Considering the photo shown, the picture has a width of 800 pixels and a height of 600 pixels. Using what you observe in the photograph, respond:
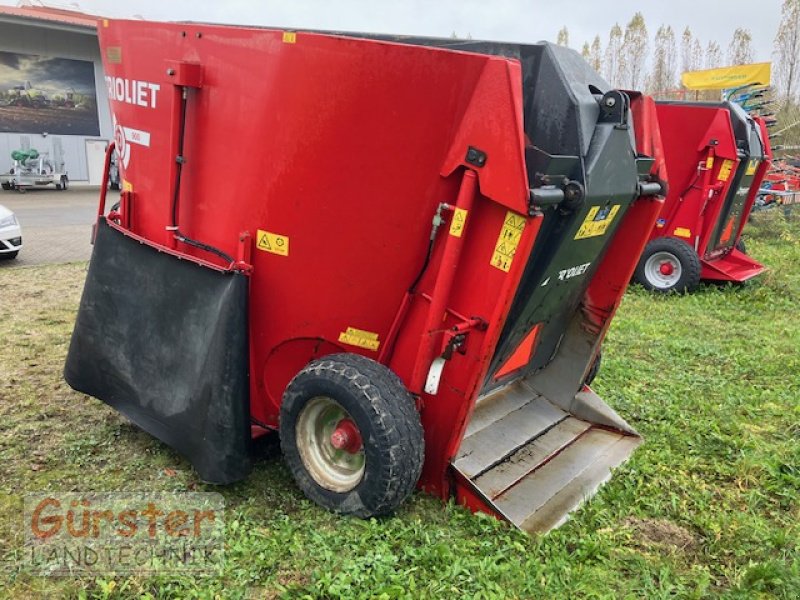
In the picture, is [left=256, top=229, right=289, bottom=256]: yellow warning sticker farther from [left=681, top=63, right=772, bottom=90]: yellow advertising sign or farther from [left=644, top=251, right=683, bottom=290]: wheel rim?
[left=681, top=63, right=772, bottom=90]: yellow advertising sign

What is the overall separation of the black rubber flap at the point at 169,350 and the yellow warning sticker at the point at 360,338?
1.50ft

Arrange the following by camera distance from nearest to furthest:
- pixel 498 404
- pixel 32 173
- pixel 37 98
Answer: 1. pixel 498 404
2. pixel 32 173
3. pixel 37 98

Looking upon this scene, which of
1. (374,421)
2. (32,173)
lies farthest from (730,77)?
(32,173)

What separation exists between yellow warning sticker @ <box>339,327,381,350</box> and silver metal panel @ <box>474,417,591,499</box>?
32.4 inches

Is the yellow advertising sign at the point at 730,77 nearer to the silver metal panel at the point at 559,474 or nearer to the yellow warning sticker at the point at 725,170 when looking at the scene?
the yellow warning sticker at the point at 725,170

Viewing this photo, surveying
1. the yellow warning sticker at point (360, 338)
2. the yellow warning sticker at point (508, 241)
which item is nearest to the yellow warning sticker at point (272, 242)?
the yellow warning sticker at point (360, 338)

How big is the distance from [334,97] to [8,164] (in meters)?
19.6

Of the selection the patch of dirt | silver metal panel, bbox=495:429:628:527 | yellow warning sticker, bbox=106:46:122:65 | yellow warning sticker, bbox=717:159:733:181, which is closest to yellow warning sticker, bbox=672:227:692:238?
yellow warning sticker, bbox=717:159:733:181

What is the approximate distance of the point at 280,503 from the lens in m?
3.12

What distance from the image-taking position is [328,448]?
10.1 ft

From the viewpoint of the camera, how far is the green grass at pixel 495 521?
2.52m

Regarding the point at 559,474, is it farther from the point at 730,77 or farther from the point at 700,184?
the point at 730,77

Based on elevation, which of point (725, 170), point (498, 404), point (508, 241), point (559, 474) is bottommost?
point (559, 474)

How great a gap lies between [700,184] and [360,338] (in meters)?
6.05
